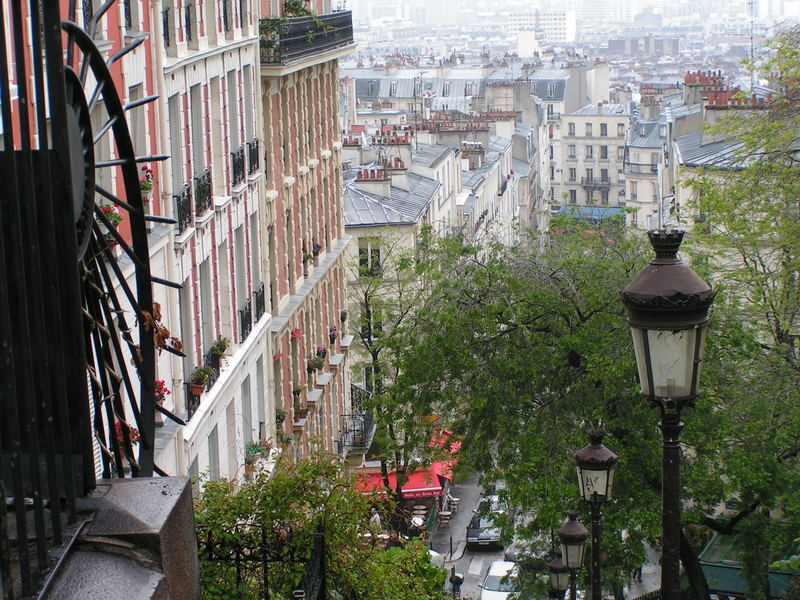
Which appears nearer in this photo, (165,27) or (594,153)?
(165,27)

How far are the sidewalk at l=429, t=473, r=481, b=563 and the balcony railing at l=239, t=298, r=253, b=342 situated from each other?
12388 millimetres

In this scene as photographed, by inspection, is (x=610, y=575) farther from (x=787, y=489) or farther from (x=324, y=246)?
(x=324, y=246)

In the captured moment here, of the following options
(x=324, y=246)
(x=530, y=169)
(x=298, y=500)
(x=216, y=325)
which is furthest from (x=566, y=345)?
(x=530, y=169)

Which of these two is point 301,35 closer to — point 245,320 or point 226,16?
point 226,16

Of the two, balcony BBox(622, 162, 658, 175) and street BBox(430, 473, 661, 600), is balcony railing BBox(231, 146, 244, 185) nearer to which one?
street BBox(430, 473, 661, 600)

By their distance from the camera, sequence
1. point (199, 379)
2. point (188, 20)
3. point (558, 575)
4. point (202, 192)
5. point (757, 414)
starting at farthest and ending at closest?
point (202, 192), point (188, 20), point (757, 414), point (199, 379), point (558, 575)

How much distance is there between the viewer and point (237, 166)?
24.5 m

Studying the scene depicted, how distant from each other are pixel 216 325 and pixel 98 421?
53.4ft

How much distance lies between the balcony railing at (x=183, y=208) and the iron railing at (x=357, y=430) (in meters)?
17.1

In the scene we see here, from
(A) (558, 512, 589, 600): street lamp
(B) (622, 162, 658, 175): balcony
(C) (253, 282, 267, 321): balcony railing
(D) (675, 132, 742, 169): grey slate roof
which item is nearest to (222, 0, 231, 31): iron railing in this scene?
(C) (253, 282, 267, 321): balcony railing

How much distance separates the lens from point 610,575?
69.0 ft

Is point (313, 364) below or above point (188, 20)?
below

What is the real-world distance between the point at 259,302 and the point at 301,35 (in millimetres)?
7302

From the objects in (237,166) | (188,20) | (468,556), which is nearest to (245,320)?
(237,166)
